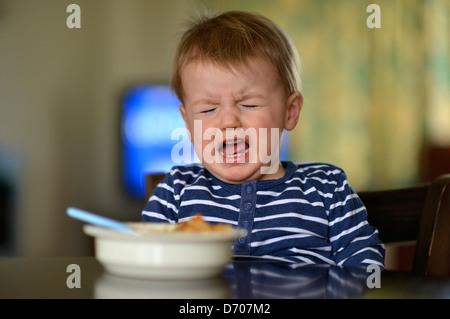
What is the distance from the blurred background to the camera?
3744mm

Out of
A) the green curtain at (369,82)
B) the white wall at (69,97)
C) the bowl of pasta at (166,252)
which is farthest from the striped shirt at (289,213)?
the green curtain at (369,82)

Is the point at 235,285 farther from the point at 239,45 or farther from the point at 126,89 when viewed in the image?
the point at 126,89

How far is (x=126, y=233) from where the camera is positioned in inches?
25.7

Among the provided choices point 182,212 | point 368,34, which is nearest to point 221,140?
point 182,212

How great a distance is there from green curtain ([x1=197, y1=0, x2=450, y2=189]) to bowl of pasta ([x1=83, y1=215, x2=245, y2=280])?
3.31 m

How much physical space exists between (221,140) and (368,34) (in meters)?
3.18

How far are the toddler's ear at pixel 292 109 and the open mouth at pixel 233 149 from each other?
0.15m

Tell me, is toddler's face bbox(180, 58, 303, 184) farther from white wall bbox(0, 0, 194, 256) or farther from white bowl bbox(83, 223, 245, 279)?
white wall bbox(0, 0, 194, 256)

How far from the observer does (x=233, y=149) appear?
44.1 inches

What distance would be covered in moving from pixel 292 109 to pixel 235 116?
20 cm

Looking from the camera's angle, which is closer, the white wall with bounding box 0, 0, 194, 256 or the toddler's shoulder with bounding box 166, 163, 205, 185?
the toddler's shoulder with bounding box 166, 163, 205, 185

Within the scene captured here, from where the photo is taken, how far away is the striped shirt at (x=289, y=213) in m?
1.07

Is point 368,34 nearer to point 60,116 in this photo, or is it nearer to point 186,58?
point 60,116

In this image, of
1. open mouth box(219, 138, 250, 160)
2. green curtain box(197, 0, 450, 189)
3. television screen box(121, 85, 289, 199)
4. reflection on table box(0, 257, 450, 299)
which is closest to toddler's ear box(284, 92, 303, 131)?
open mouth box(219, 138, 250, 160)
